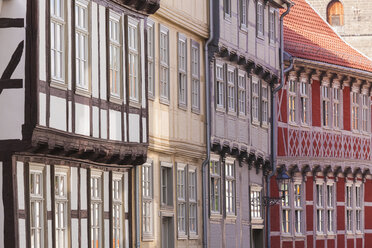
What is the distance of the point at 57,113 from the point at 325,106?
2332 cm

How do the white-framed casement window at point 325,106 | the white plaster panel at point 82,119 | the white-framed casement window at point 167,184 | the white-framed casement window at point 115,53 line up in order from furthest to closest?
the white-framed casement window at point 325,106, the white-framed casement window at point 167,184, the white-framed casement window at point 115,53, the white plaster panel at point 82,119

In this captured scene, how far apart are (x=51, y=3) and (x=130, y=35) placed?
14.7 feet

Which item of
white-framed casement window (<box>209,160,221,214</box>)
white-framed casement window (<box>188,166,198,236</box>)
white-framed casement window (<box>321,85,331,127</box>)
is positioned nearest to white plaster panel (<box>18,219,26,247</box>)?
white-framed casement window (<box>188,166,198,236</box>)

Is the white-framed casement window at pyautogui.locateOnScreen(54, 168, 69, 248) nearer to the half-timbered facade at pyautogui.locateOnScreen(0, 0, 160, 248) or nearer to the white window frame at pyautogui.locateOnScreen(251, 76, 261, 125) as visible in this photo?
the half-timbered facade at pyautogui.locateOnScreen(0, 0, 160, 248)

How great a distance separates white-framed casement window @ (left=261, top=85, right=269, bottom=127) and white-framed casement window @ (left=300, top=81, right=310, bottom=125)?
3.85 meters

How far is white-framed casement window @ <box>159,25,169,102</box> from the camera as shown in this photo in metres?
29.8

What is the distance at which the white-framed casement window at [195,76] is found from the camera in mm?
32375

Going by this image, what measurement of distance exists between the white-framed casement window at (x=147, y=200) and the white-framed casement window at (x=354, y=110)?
1919 cm

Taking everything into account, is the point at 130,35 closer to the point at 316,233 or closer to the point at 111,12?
the point at 111,12

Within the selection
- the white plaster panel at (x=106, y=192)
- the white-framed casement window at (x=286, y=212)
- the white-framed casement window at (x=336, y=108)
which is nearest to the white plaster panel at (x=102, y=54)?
the white plaster panel at (x=106, y=192)

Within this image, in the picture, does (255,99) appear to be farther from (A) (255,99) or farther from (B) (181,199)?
(B) (181,199)

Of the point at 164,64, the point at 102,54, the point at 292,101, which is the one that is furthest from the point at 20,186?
the point at 292,101

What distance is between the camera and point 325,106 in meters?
45.2

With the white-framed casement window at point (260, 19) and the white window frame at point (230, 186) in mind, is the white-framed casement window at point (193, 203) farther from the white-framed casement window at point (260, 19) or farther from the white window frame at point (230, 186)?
the white-framed casement window at point (260, 19)
